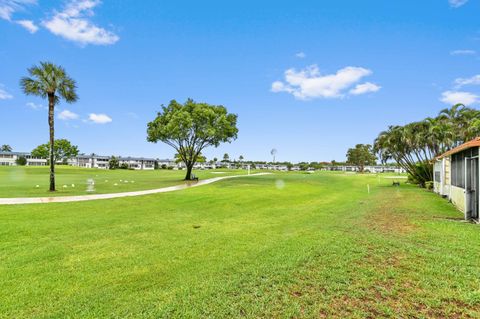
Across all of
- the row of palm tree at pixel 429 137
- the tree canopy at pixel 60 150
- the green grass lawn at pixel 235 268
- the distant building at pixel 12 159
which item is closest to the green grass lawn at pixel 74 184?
the green grass lawn at pixel 235 268

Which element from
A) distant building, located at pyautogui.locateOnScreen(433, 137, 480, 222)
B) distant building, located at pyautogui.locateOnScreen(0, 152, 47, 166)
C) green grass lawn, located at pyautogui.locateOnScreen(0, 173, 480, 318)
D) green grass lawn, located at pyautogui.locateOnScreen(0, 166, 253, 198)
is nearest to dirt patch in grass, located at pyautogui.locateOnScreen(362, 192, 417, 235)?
green grass lawn, located at pyautogui.locateOnScreen(0, 173, 480, 318)

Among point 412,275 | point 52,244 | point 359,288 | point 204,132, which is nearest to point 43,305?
point 52,244

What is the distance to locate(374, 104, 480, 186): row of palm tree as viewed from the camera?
31.5m

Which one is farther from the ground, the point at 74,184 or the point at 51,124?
the point at 51,124

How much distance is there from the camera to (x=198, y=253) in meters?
6.59

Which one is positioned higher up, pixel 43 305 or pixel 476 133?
pixel 476 133

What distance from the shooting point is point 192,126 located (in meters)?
33.4

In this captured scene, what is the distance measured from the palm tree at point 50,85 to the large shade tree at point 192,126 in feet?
38.9

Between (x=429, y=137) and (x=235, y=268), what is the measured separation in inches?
1371

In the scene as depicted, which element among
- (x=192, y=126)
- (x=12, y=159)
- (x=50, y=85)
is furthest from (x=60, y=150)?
(x=50, y=85)

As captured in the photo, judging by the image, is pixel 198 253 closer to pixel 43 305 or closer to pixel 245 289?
pixel 245 289

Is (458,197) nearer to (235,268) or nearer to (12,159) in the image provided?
(235,268)

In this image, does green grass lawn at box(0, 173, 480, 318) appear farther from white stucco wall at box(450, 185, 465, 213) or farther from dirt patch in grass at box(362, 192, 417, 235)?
white stucco wall at box(450, 185, 465, 213)

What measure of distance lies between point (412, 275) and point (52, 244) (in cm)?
821
